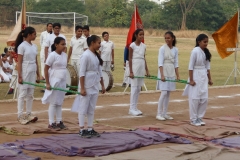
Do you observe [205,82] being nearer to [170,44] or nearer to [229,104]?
[170,44]

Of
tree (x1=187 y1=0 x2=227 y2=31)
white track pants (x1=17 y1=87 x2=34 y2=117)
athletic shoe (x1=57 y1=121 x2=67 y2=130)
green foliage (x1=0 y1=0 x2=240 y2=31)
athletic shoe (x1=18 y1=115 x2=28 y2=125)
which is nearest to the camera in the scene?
athletic shoe (x1=57 y1=121 x2=67 y2=130)

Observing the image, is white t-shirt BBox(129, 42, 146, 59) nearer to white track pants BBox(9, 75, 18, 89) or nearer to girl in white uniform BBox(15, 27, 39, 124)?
girl in white uniform BBox(15, 27, 39, 124)

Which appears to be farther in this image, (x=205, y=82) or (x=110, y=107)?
(x=110, y=107)

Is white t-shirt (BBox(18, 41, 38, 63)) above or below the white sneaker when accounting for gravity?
above

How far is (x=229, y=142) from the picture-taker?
809cm

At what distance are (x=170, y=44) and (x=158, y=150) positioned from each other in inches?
130

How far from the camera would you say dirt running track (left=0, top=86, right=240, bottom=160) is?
33.3 feet

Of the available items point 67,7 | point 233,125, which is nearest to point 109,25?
point 67,7

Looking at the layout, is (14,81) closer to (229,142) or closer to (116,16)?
(229,142)

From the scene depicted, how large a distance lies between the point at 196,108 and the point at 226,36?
23.4ft

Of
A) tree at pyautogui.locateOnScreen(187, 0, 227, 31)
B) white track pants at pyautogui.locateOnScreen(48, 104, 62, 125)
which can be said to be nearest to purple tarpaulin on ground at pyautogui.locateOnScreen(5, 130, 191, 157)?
white track pants at pyautogui.locateOnScreen(48, 104, 62, 125)

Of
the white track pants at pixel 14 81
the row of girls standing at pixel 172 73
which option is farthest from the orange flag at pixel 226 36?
the white track pants at pixel 14 81

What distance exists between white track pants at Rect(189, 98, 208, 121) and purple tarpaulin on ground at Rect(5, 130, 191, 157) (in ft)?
4.36

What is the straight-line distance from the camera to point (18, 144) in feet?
24.5
